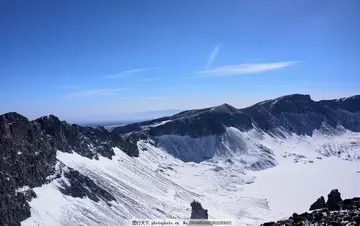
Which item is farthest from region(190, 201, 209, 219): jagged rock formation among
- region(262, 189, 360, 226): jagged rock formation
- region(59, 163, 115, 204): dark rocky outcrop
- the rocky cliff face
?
region(262, 189, 360, 226): jagged rock formation

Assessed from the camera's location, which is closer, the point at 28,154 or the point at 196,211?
the point at 196,211

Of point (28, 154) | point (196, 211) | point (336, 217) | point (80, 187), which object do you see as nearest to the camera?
point (336, 217)

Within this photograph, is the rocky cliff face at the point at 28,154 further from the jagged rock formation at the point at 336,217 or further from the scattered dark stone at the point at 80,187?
the jagged rock formation at the point at 336,217

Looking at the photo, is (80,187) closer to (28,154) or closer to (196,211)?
(28,154)

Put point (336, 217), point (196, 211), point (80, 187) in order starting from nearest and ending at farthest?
point (336, 217), point (196, 211), point (80, 187)

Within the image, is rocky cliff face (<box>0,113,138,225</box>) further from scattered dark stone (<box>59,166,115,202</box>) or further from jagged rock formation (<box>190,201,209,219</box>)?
jagged rock formation (<box>190,201,209,219</box>)

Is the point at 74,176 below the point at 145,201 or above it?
above

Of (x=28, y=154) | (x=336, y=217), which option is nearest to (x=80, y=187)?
(x=28, y=154)

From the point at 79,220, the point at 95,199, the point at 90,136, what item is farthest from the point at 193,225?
the point at 90,136

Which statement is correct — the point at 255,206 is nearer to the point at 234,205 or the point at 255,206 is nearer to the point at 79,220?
the point at 234,205
